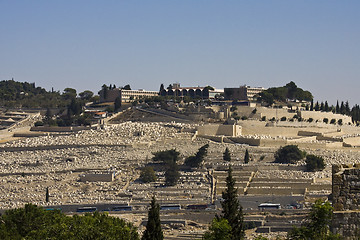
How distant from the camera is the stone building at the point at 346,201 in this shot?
8.60 m

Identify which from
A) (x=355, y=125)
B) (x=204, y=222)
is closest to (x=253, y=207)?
(x=204, y=222)

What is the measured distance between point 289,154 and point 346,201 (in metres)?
55.1

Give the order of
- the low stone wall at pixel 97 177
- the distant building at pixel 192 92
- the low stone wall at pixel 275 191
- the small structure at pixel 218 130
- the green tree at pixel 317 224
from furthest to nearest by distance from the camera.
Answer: the distant building at pixel 192 92 < the small structure at pixel 218 130 < the low stone wall at pixel 97 177 < the low stone wall at pixel 275 191 < the green tree at pixel 317 224

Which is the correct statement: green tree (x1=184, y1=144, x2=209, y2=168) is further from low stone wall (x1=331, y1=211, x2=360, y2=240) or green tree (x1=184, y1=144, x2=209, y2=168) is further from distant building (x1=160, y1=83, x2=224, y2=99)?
low stone wall (x1=331, y1=211, x2=360, y2=240)

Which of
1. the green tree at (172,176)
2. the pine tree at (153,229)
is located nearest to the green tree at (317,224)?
the pine tree at (153,229)

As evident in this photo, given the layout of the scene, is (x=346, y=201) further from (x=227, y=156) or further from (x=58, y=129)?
(x=58, y=129)

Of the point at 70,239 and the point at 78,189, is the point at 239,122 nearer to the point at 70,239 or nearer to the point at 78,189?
the point at 78,189

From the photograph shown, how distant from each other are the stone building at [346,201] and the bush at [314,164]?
51.8 m

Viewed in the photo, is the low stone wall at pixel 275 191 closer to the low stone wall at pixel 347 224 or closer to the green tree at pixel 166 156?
the green tree at pixel 166 156

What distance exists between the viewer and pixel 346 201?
28.5 feet

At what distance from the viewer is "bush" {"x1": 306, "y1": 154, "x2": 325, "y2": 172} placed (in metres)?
59.9

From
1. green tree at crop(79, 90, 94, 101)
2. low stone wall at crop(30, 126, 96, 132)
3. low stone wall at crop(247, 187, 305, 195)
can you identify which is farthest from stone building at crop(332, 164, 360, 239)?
green tree at crop(79, 90, 94, 101)

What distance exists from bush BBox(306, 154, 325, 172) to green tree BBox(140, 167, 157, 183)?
40.7 feet

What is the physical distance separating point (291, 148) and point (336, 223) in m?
55.8
